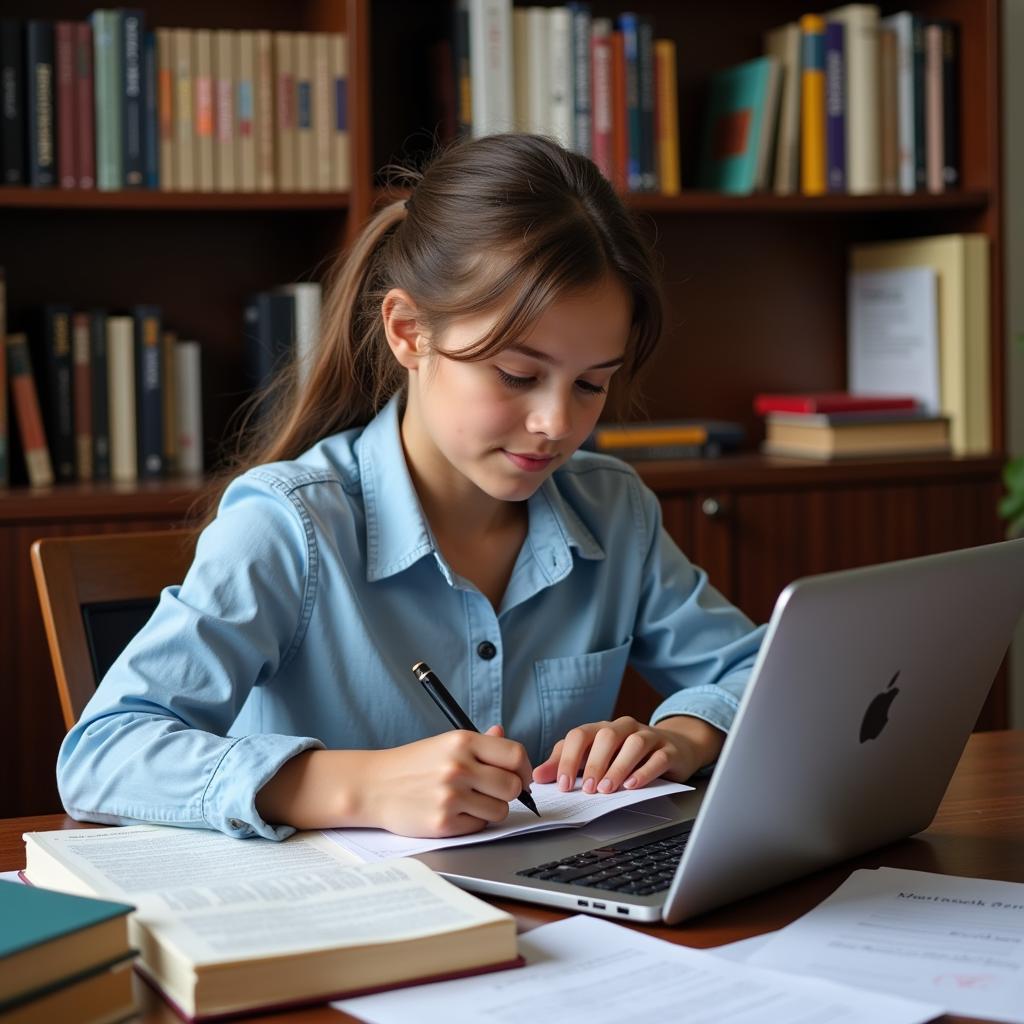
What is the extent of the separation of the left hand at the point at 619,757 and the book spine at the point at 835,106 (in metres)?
1.68

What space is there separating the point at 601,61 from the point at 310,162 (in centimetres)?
52

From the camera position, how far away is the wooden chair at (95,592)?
134 cm

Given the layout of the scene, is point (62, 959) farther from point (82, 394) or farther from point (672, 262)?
point (672, 262)

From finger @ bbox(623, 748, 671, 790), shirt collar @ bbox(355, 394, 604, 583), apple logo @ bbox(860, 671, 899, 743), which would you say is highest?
shirt collar @ bbox(355, 394, 604, 583)

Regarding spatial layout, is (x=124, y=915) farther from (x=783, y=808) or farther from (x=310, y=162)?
(x=310, y=162)

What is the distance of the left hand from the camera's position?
1.10 m

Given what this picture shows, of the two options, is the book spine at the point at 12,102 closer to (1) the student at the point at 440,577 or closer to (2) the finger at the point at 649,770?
(1) the student at the point at 440,577

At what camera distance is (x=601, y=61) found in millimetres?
2461

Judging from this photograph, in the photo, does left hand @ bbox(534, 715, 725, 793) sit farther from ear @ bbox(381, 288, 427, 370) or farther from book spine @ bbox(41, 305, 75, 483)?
book spine @ bbox(41, 305, 75, 483)

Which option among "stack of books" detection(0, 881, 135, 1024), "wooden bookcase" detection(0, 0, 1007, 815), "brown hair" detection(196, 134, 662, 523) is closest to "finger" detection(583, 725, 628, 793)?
"brown hair" detection(196, 134, 662, 523)

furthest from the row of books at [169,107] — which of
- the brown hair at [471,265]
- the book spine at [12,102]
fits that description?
the brown hair at [471,265]

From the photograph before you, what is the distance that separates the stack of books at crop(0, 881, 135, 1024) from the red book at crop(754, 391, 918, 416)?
2056mm

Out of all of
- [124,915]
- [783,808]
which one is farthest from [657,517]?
[124,915]

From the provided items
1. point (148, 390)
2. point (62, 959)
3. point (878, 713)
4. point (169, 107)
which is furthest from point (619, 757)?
point (169, 107)
